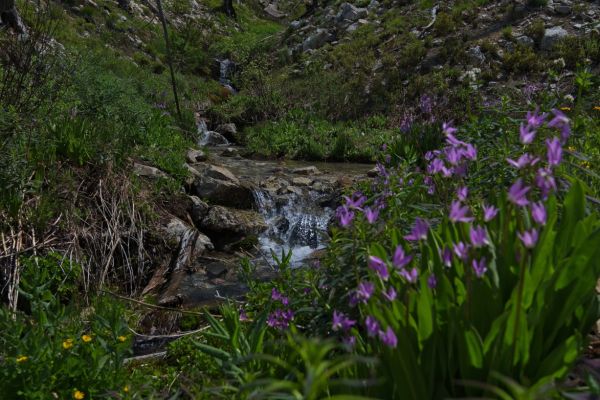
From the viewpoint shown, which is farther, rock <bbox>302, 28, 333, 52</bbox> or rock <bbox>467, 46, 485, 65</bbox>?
rock <bbox>302, 28, 333, 52</bbox>

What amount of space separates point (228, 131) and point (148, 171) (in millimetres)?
6395

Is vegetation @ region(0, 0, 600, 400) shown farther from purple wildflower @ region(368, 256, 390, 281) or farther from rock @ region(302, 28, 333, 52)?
rock @ region(302, 28, 333, 52)

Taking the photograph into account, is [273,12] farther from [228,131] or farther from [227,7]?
[228,131]

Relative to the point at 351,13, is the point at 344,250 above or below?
below

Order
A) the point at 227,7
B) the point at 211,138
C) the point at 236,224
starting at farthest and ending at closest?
1. the point at 227,7
2. the point at 211,138
3. the point at 236,224

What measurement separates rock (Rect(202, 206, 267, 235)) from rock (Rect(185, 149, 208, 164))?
71.9 inches

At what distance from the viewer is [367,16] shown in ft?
56.7

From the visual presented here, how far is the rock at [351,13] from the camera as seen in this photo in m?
17.3

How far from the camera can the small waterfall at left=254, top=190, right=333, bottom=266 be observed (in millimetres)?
6062

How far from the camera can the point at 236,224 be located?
18.7ft

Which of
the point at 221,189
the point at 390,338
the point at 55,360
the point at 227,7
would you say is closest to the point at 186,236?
the point at 221,189

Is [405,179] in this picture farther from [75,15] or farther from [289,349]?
[75,15]

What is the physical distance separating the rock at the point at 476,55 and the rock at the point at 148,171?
8670 millimetres

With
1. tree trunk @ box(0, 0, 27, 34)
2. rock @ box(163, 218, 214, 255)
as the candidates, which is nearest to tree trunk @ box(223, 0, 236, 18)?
tree trunk @ box(0, 0, 27, 34)
